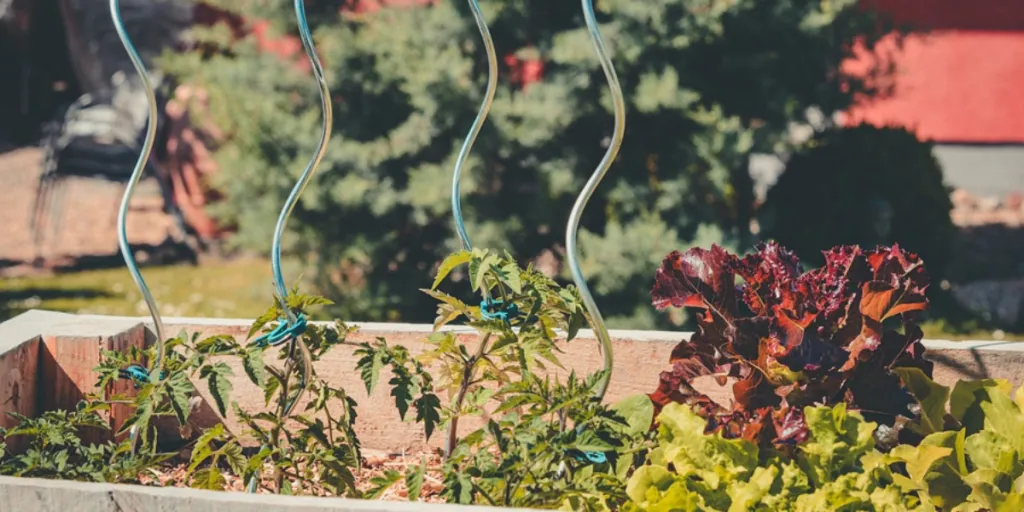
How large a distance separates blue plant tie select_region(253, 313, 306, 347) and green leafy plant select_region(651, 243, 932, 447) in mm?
666

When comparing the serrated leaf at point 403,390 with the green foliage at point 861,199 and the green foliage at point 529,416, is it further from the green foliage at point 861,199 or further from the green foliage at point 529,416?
the green foliage at point 861,199

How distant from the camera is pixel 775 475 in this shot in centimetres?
192

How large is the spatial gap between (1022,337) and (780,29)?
2013mm

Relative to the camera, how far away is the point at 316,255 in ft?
18.0

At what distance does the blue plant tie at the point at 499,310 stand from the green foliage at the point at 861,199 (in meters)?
3.66

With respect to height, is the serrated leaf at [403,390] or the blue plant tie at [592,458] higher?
the serrated leaf at [403,390]

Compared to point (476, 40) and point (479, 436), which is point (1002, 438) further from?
point (476, 40)

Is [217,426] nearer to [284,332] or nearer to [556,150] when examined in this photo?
[284,332]

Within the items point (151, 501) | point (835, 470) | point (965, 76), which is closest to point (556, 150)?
point (835, 470)

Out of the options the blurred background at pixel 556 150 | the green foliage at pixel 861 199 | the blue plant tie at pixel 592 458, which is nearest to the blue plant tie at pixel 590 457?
the blue plant tie at pixel 592 458

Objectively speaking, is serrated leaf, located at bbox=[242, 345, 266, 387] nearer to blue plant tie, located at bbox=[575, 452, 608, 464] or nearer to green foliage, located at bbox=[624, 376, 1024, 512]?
blue plant tie, located at bbox=[575, 452, 608, 464]

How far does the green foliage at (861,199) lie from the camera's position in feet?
18.6

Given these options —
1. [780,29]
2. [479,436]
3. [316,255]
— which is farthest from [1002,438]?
[316,255]

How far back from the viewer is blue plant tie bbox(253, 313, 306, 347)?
6.59 ft
